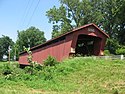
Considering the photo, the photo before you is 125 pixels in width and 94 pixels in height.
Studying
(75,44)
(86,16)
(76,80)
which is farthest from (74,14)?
(76,80)

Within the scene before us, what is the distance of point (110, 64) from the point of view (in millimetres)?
25094

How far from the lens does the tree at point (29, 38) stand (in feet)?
362

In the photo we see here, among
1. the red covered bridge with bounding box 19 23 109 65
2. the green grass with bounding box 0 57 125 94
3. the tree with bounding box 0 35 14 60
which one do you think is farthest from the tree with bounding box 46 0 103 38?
the tree with bounding box 0 35 14 60

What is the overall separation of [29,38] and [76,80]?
9378 centimetres

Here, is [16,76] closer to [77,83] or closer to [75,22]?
[77,83]

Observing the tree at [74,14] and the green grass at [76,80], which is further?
the tree at [74,14]

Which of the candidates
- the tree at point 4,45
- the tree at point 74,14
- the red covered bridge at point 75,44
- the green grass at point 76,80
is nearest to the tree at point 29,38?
the tree at point 4,45

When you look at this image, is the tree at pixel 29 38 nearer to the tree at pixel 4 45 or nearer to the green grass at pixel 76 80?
the tree at pixel 4 45

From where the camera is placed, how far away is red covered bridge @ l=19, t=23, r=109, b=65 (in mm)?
36531

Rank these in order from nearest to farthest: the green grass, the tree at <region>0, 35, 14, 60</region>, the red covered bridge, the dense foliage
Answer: the green grass, the red covered bridge, the dense foliage, the tree at <region>0, 35, 14, 60</region>

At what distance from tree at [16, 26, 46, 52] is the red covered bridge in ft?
211

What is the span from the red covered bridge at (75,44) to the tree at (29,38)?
64354 millimetres

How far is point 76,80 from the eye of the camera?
802 inches

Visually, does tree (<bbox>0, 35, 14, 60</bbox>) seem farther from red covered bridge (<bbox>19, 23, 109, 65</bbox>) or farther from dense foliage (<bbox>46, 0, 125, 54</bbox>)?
red covered bridge (<bbox>19, 23, 109, 65</bbox>)
